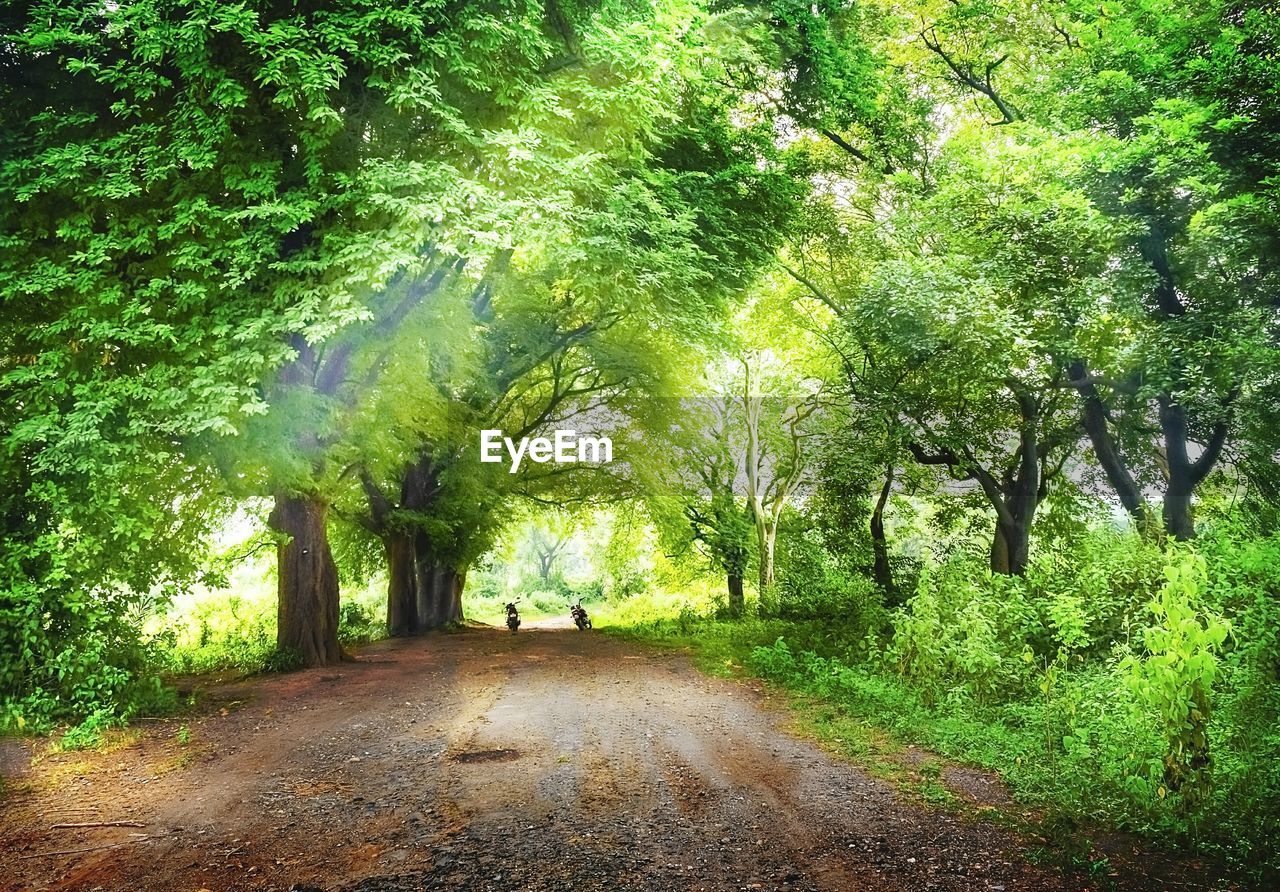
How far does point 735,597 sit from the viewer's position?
907 inches

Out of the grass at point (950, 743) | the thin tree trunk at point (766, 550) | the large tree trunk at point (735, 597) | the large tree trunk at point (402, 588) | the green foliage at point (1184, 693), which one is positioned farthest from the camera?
the large tree trunk at point (735, 597)

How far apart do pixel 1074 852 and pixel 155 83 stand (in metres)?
10.7

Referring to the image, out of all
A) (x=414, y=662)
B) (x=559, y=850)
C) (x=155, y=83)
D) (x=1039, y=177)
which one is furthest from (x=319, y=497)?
(x=1039, y=177)

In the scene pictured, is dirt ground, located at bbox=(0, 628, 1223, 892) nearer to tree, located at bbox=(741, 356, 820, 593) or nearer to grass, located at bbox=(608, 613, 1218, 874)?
grass, located at bbox=(608, 613, 1218, 874)

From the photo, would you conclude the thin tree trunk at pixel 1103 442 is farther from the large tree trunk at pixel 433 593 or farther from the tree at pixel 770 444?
the large tree trunk at pixel 433 593

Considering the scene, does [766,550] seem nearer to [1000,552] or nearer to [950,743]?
[1000,552]

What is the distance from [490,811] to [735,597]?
18.5 m

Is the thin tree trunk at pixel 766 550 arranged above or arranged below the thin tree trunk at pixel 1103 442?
below

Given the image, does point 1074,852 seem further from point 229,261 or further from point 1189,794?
point 229,261

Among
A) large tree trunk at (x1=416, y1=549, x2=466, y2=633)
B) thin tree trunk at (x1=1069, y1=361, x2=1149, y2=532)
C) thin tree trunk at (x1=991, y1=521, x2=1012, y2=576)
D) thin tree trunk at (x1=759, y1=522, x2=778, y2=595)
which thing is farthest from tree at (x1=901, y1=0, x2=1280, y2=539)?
large tree trunk at (x1=416, y1=549, x2=466, y2=633)

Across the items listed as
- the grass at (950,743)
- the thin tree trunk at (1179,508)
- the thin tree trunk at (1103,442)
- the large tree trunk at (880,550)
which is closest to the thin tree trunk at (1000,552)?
the large tree trunk at (880,550)

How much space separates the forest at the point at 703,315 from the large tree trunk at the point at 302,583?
74mm

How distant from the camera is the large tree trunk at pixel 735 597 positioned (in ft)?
71.5

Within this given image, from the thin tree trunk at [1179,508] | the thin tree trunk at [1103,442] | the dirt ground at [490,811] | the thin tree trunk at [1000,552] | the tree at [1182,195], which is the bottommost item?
the dirt ground at [490,811]
